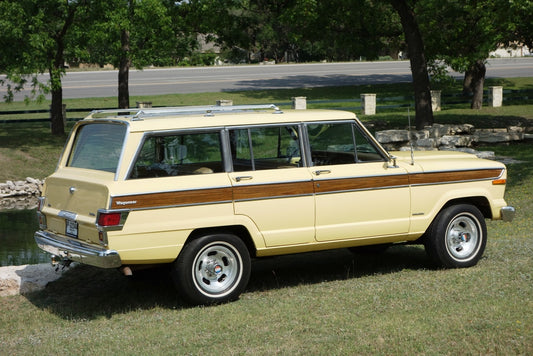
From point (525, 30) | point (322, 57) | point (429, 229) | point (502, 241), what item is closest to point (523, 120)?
point (525, 30)

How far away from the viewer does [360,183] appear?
343 inches

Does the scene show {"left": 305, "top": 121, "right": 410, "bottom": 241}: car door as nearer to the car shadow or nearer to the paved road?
the car shadow

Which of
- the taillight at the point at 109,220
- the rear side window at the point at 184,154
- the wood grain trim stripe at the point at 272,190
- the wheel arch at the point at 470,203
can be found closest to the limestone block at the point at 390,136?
the wheel arch at the point at 470,203

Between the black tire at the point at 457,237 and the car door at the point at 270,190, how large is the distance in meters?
1.63

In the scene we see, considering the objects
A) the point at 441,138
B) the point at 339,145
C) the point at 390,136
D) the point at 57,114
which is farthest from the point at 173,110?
the point at 57,114

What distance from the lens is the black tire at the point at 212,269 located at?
311 inches

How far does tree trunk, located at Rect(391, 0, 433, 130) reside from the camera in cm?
2344

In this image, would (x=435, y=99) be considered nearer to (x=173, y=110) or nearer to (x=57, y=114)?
(x=57, y=114)

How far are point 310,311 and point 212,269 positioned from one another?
47.1 inches

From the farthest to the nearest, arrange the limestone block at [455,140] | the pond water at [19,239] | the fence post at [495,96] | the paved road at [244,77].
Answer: the paved road at [244,77] → the fence post at [495,96] → the limestone block at [455,140] → the pond water at [19,239]

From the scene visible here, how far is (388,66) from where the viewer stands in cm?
5122

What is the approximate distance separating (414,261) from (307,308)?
2.84 metres

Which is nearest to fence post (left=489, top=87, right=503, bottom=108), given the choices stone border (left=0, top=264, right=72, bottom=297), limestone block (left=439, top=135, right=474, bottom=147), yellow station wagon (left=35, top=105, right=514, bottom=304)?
limestone block (left=439, top=135, right=474, bottom=147)

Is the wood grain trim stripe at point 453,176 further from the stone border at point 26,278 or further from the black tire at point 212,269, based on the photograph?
the stone border at point 26,278
